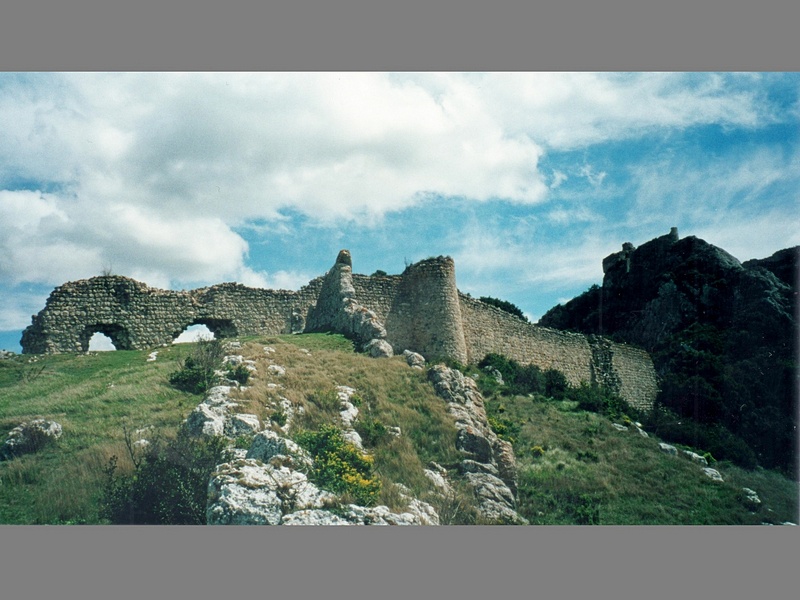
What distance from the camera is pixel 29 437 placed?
872 centimetres

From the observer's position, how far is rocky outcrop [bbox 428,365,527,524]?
31.2ft

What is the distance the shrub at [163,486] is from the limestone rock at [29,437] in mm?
1618

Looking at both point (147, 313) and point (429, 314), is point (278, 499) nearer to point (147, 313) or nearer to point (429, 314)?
point (147, 313)

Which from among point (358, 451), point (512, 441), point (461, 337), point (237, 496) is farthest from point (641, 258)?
point (237, 496)

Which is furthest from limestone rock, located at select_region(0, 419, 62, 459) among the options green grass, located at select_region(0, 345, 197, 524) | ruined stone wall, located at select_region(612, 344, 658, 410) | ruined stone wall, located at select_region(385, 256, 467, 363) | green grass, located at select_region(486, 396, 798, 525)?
ruined stone wall, located at select_region(612, 344, 658, 410)

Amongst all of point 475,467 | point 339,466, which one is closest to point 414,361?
point 475,467

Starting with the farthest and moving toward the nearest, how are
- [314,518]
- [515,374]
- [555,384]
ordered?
[555,384] → [515,374] → [314,518]

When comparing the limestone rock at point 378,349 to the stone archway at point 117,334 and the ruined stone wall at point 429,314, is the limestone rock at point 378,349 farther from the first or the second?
the stone archway at point 117,334

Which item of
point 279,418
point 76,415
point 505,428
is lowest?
point 505,428

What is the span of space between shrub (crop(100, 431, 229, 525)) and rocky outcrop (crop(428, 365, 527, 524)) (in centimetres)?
370

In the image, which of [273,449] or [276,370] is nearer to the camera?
[273,449]

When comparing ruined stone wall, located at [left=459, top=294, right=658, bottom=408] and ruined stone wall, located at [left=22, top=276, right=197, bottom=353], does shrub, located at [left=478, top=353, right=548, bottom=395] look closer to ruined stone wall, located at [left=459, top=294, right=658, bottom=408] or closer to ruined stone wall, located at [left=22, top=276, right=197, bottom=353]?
ruined stone wall, located at [left=459, top=294, right=658, bottom=408]

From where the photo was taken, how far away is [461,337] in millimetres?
18219

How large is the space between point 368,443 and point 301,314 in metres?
9.13
